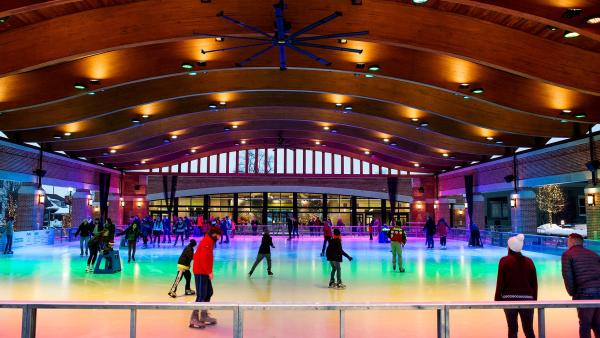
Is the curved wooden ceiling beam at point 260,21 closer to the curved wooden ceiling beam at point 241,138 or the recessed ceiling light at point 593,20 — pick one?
the recessed ceiling light at point 593,20

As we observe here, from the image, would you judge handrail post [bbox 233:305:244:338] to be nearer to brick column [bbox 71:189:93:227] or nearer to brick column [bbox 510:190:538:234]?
brick column [bbox 510:190:538:234]

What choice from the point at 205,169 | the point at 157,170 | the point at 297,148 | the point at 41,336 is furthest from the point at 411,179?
the point at 41,336

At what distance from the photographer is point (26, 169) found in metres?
21.4

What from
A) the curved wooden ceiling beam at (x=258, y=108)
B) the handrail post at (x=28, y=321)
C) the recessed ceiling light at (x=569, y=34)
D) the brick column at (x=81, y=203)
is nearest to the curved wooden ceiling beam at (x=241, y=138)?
the brick column at (x=81, y=203)

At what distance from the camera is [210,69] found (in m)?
12.9

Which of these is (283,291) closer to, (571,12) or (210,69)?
(210,69)

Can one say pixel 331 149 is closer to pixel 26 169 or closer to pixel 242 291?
pixel 26 169

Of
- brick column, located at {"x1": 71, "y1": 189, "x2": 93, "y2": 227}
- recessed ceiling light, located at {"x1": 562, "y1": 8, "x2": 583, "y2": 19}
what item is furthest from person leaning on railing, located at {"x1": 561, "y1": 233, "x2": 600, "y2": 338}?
brick column, located at {"x1": 71, "y1": 189, "x2": 93, "y2": 227}

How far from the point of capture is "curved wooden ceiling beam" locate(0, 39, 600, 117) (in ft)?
40.3

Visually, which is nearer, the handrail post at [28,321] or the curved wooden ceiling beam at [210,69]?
the handrail post at [28,321]

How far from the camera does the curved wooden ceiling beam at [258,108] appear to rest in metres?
18.5

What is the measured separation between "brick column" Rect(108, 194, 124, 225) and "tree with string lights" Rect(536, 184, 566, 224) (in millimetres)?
31597

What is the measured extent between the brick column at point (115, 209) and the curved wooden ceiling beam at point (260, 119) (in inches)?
422

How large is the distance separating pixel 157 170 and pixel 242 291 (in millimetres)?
28661
